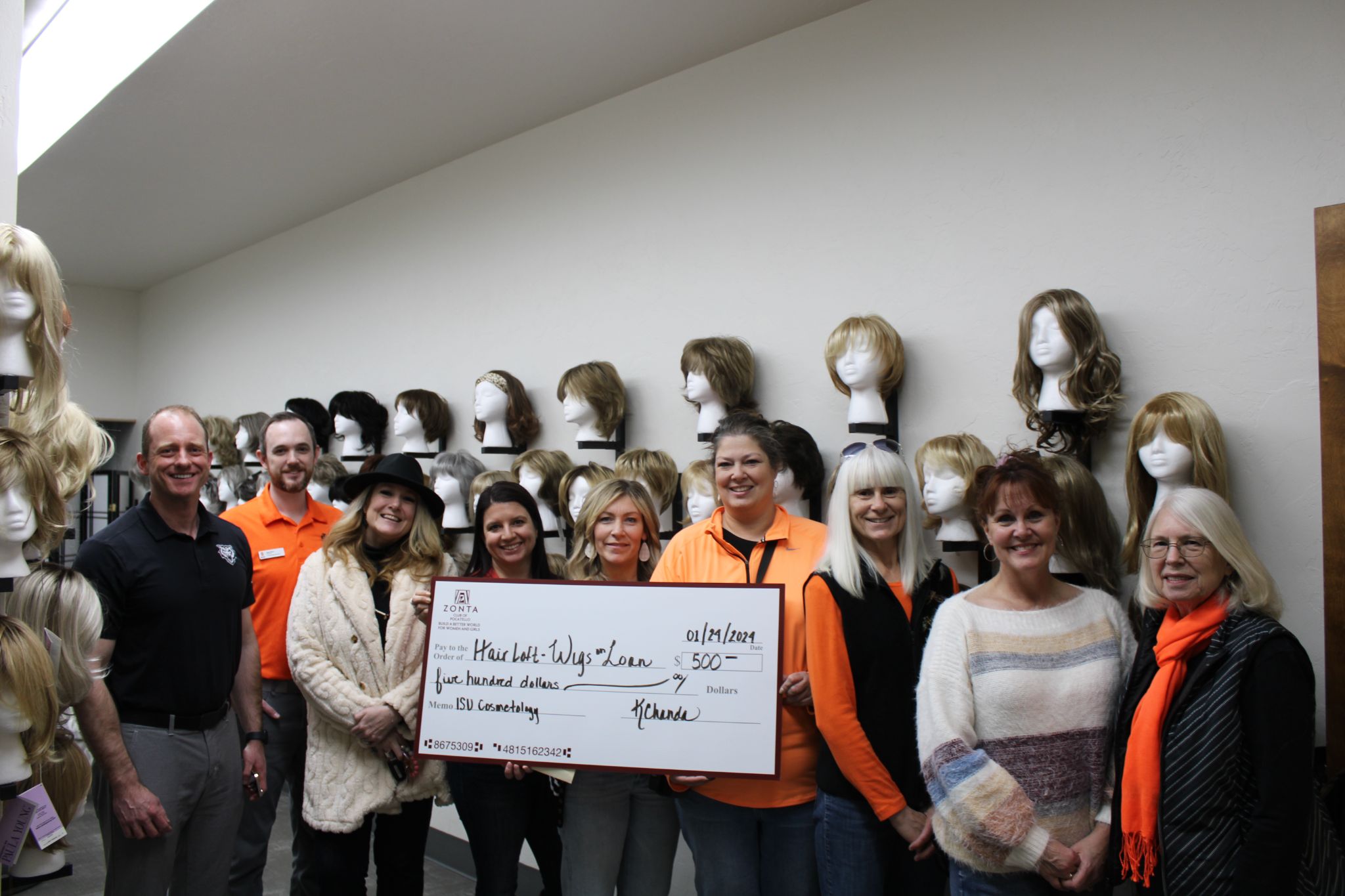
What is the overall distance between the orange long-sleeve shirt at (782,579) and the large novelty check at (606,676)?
100 millimetres

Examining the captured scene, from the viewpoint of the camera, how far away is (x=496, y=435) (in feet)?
14.3

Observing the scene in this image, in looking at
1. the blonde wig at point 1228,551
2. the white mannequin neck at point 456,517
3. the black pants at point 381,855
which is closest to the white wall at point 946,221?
the white mannequin neck at point 456,517

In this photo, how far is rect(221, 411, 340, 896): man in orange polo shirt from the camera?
337cm

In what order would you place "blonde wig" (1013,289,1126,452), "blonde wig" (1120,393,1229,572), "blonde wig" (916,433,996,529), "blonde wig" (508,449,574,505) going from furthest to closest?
"blonde wig" (508,449,574,505), "blonde wig" (916,433,996,529), "blonde wig" (1013,289,1126,452), "blonde wig" (1120,393,1229,572)

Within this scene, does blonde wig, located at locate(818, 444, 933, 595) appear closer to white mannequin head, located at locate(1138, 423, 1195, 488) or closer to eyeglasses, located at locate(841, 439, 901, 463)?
eyeglasses, located at locate(841, 439, 901, 463)

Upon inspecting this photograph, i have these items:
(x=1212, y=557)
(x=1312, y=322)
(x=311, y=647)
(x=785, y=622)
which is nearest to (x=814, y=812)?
(x=785, y=622)

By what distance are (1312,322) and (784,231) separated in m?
1.71

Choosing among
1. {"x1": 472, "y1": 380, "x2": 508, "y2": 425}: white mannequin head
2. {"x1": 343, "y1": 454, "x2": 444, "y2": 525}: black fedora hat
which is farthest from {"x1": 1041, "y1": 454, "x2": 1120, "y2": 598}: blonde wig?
{"x1": 472, "y1": 380, "x2": 508, "y2": 425}: white mannequin head

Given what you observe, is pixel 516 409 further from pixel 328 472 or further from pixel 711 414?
pixel 328 472

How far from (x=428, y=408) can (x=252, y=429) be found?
5.66 feet

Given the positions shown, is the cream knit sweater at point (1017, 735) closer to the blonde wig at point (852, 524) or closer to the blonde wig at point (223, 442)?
the blonde wig at point (852, 524)

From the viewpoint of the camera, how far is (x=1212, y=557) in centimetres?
190

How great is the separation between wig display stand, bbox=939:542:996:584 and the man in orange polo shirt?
2.15 m

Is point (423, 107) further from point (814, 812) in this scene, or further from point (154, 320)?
point (154, 320)
